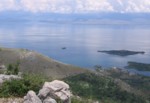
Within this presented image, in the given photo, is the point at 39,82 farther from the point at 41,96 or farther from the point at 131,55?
the point at 131,55

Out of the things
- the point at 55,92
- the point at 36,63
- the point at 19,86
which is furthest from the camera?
the point at 36,63

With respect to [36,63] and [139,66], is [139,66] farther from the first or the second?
[36,63]

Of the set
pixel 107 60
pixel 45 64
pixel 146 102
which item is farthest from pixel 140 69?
pixel 146 102

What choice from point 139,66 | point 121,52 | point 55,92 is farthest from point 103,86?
point 121,52

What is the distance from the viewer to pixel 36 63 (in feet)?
372

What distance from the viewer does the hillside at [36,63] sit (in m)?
106

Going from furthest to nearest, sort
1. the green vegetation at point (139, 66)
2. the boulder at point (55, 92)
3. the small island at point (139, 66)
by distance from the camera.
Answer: the green vegetation at point (139, 66), the small island at point (139, 66), the boulder at point (55, 92)

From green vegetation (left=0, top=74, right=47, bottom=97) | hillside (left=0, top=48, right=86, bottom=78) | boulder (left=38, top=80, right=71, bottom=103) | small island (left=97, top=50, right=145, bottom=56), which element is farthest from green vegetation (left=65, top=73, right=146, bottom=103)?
small island (left=97, top=50, right=145, bottom=56)

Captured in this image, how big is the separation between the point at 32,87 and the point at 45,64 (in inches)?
3899

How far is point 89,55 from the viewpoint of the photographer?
17325cm

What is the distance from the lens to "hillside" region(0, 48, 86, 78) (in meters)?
106

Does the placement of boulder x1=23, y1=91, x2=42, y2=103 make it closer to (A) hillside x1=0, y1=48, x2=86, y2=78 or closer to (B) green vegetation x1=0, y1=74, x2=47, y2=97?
(B) green vegetation x1=0, y1=74, x2=47, y2=97

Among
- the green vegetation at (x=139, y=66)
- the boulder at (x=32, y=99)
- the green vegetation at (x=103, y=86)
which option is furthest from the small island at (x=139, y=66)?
the boulder at (x=32, y=99)

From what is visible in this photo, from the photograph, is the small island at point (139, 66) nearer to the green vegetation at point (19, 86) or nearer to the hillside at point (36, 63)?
the hillside at point (36, 63)
